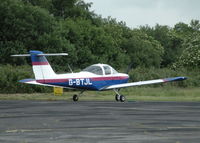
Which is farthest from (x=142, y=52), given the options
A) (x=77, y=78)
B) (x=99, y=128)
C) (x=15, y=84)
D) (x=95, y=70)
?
(x=99, y=128)

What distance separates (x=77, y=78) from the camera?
112 ft

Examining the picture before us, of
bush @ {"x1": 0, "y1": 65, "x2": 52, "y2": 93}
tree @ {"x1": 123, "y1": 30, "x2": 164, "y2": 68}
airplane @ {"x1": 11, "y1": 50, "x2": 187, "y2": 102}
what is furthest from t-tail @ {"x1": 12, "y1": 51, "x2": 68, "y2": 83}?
tree @ {"x1": 123, "y1": 30, "x2": 164, "y2": 68}

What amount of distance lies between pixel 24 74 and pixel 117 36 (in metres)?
64.0

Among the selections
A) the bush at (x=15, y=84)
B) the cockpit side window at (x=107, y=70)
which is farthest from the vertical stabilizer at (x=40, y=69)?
the bush at (x=15, y=84)

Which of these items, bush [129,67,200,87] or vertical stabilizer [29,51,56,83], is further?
bush [129,67,200,87]

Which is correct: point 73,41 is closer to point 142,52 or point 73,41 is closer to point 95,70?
point 142,52

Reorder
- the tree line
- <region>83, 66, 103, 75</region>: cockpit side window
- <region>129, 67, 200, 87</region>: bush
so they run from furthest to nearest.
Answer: the tree line
<region>129, 67, 200, 87</region>: bush
<region>83, 66, 103, 75</region>: cockpit side window

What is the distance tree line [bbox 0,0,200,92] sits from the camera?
7275 centimetres

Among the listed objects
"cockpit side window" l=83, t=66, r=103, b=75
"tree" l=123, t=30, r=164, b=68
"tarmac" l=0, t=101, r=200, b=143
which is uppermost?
"tree" l=123, t=30, r=164, b=68

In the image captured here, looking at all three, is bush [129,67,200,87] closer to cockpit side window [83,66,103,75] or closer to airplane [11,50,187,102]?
airplane [11,50,187,102]

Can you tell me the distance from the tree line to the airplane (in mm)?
12508

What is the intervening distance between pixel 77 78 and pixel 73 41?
51.2 meters

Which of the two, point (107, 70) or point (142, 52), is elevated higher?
point (142, 52)

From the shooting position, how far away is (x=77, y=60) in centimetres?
7931
